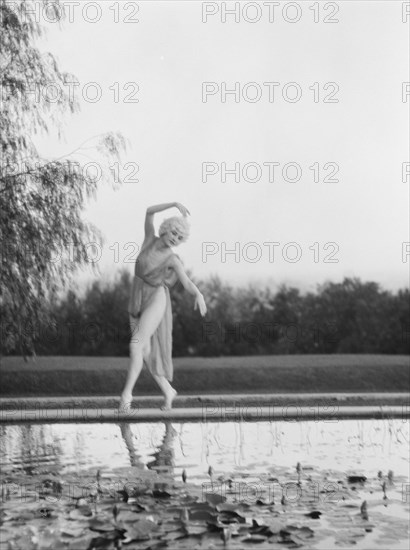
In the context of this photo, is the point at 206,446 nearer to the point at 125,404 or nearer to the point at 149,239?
the point at 125,404

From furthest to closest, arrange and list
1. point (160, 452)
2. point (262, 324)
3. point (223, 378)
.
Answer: point (262, 324) → point (223, 378) → point (160, 452)

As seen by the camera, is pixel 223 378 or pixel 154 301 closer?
pixel 154 301

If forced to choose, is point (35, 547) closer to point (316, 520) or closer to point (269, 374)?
point (316, 520)

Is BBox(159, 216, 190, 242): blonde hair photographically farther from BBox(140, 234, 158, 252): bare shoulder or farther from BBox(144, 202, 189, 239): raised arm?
BBox(140, 234, 158, 252): bare shoulder

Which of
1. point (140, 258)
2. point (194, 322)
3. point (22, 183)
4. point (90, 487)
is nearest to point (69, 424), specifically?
point (140, 258)

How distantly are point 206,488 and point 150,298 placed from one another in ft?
16.7

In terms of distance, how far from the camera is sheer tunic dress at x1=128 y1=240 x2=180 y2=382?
1020 centimetres

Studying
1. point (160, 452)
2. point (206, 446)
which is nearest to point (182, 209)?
point (206, 446)

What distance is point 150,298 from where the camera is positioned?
10.4m

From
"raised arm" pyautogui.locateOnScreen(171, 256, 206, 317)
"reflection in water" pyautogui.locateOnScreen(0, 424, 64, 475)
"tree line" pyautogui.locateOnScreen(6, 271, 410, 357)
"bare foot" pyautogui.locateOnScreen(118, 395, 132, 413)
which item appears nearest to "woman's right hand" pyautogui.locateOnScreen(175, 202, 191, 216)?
"raised arm" pyautogui.locateOnScreen(171, 256, 206, 317)

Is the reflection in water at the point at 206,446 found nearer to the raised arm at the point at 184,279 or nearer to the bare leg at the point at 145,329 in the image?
the bare leg at the point at 145,329

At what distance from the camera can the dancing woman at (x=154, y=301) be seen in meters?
9.98

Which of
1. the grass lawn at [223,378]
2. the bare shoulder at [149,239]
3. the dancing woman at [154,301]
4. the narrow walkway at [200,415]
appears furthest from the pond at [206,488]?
the grass lawn at [223,378]

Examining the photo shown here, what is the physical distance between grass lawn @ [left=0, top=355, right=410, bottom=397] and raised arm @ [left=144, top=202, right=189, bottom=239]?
7194 millimetres
